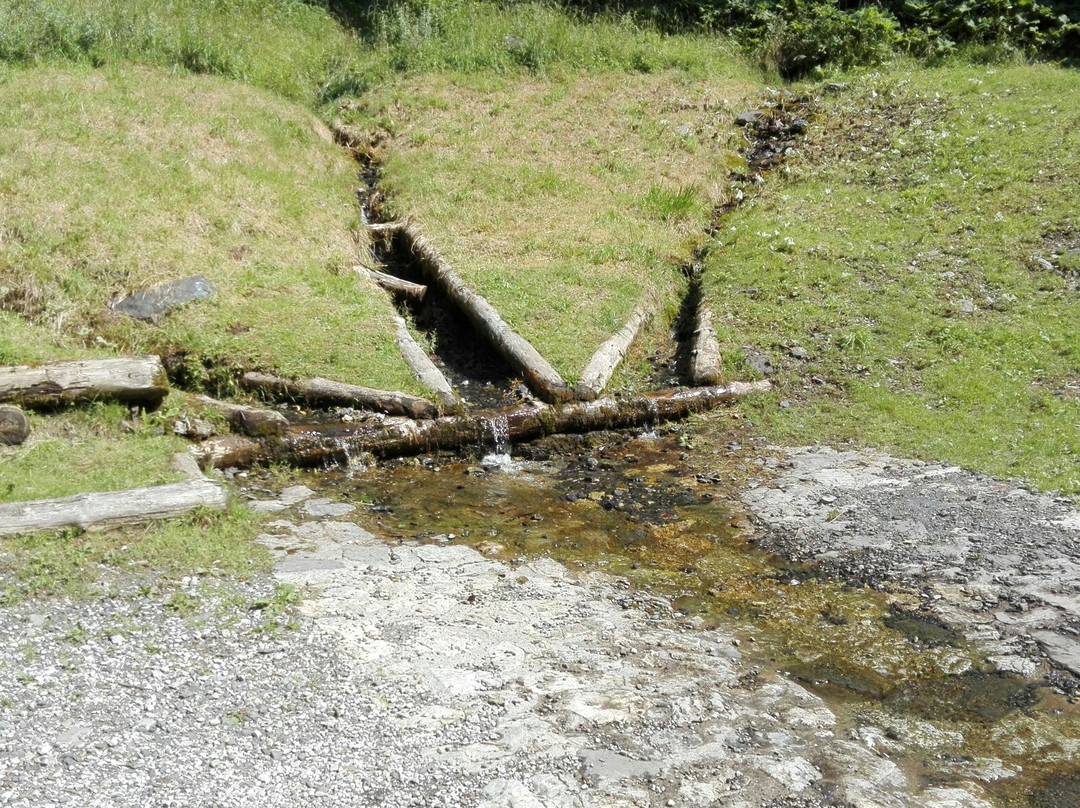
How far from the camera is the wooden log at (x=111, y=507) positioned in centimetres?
727

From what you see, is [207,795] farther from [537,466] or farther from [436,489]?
[537,466]

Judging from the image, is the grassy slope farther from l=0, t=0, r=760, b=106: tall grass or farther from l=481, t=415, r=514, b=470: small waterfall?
l=0, t=0, r=760, b=106: tall grass

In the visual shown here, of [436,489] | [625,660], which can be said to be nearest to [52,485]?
[436,489]

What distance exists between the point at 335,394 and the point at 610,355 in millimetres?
2844

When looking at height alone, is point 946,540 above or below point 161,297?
below

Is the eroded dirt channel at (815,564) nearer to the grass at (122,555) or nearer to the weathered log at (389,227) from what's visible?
the grass at (122,555)

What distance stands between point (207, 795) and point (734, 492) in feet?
17.6

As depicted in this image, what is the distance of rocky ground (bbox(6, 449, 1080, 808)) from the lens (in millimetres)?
5168

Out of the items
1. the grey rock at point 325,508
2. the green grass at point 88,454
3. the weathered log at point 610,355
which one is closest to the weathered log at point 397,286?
the weathered log at point 610,355

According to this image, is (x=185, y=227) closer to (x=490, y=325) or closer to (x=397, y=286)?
(x=397, y=286)

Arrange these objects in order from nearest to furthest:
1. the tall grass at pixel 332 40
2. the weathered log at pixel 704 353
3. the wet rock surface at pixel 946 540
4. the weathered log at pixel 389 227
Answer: the wet rock surface at pixel 946 540, the weathered log at pixel 704 353, the weathered log at pixel 389 227, the tall grass at pixel 332 40

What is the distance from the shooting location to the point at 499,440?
33.7ft

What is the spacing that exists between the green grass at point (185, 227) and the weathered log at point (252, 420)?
0.59m

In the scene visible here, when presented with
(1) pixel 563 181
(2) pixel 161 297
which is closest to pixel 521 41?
(1) pixel 563 181
